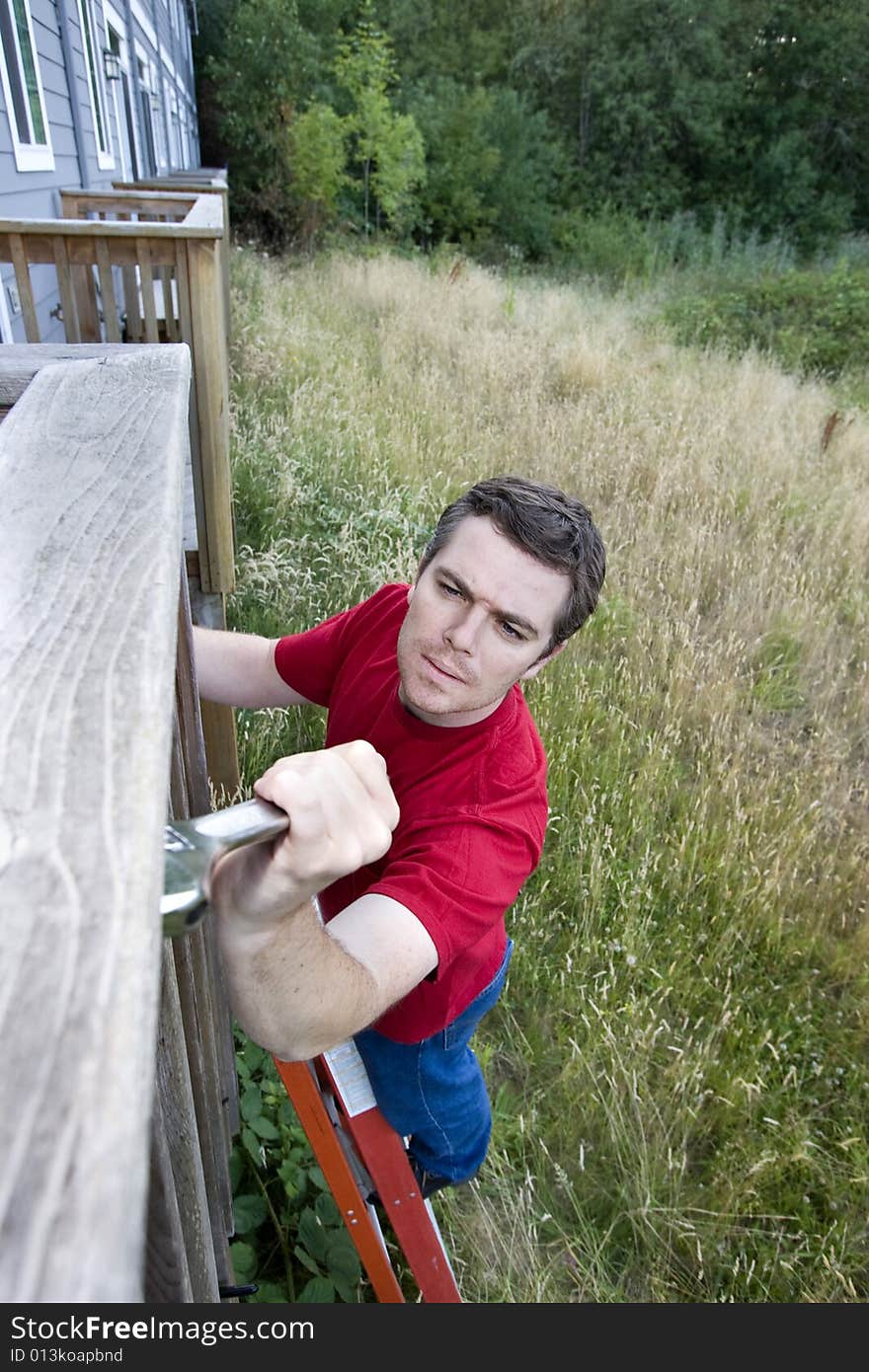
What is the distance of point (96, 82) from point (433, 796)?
8.02 metres

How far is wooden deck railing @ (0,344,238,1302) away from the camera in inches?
11.5

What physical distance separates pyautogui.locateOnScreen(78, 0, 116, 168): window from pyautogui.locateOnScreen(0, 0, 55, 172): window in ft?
5.94

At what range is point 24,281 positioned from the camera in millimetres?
2861

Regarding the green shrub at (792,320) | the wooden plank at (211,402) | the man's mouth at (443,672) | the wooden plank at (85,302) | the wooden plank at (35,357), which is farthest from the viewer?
the green shrub at (792,320)

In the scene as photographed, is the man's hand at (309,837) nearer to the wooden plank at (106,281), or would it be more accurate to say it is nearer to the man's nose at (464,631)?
the man's nose at (464,631)

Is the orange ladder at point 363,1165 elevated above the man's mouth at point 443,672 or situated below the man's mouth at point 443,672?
below

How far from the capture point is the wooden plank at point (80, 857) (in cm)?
29

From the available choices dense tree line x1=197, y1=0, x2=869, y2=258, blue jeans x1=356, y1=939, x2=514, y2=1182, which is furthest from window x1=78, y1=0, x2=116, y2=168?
dense tree line x1=197, y1=0, x2=869, y2=258

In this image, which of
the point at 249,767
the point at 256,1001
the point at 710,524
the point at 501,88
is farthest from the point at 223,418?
the point at 501,88

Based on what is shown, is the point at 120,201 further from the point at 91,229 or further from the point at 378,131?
the point at 378,131

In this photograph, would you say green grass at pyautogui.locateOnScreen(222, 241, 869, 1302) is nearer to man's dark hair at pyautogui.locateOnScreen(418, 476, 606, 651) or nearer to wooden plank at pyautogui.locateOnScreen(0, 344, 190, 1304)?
man's dark hair at pyautogui.locateOnScreen(418, 476, 606, 651)

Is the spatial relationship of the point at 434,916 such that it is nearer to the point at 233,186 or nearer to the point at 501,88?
the point at 233,186

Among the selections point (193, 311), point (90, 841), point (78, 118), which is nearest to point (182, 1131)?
point (90, 841)

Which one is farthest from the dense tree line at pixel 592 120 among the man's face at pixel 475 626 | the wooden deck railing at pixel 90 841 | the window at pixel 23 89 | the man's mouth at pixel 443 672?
the wooden deck railing at pixel 90 841
